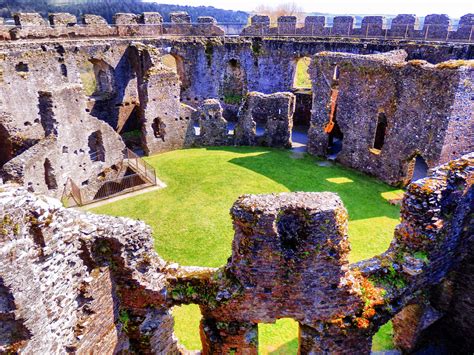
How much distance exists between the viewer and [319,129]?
21.1 meters

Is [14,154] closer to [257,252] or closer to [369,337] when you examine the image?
[257,252]

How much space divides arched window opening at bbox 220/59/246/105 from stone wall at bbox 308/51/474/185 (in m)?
8.87

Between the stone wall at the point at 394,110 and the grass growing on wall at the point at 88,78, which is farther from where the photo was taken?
the grass growing on wall at the point at 88,78

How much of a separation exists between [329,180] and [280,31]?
53.0 feet

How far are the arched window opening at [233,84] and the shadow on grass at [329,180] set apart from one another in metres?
8.25

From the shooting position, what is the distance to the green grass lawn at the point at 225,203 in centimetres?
1078

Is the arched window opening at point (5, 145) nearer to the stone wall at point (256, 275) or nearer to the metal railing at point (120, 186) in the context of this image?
the metal railing at point (120, 186)

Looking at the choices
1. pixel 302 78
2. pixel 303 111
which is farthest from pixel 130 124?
pixel 302 78

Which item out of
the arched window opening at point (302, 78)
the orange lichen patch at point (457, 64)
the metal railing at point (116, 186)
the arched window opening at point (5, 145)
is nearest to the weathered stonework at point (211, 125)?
the metal railing at point (116, 186)

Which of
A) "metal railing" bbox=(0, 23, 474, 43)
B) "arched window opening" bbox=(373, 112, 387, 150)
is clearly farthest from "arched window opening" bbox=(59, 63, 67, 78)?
"arched window opening" bbox=(373, 112, 387, 150)

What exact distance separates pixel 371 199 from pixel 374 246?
12.1ft

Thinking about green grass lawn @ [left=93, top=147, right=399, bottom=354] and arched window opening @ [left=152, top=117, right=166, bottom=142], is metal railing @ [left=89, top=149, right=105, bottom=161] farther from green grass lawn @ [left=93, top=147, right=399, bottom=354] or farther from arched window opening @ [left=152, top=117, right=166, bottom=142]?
arched window opening @ [left=152, top=117, right=166, bottom=142]

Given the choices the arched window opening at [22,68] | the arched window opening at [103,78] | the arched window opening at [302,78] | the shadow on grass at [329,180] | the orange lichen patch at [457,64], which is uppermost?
the orange lichen patch at [457,64]

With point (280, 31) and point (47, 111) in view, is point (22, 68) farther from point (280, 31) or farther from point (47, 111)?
point (280, 31)
